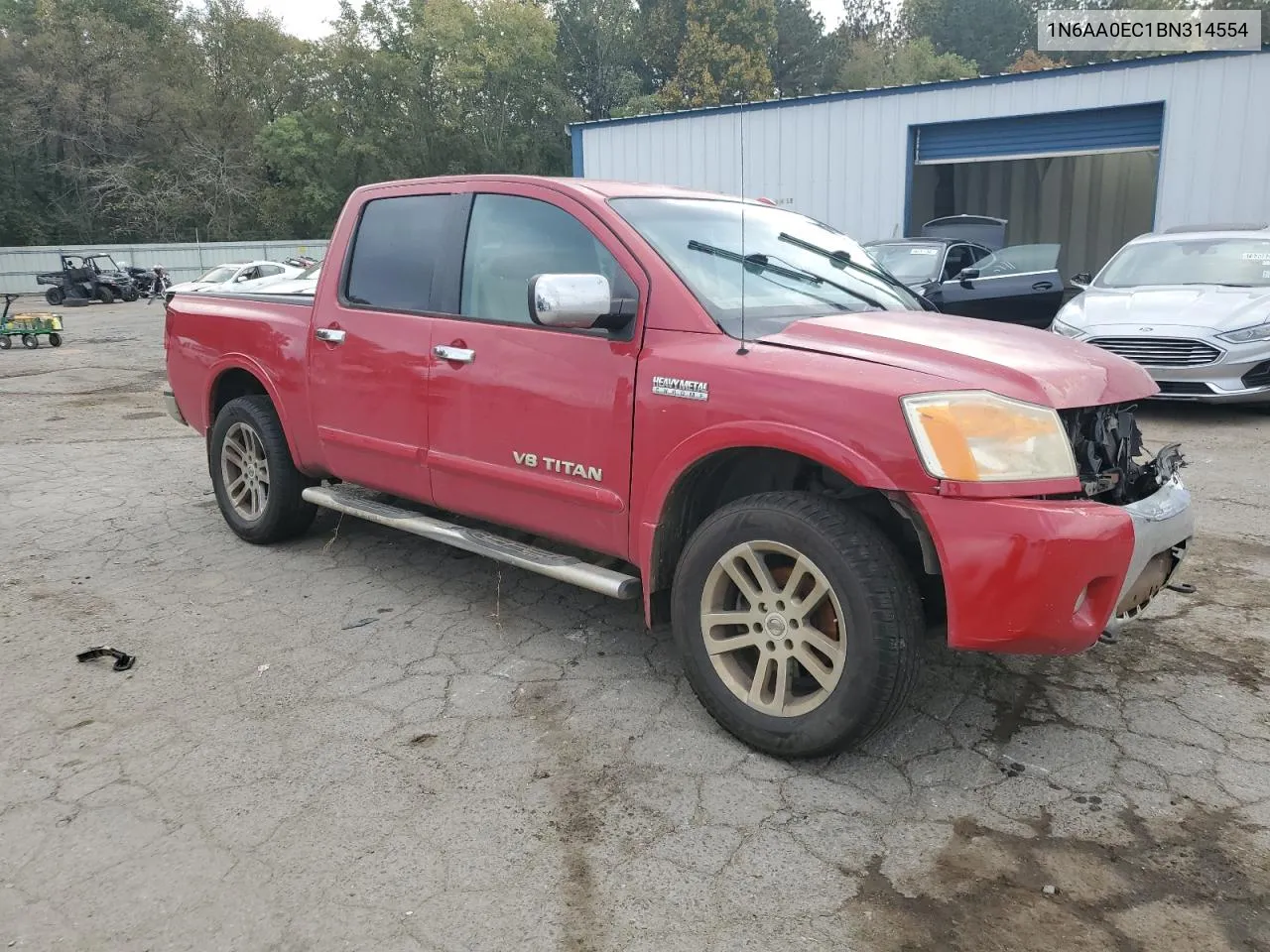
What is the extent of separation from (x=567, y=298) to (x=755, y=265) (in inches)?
33.7

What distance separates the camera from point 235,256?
40094 mm

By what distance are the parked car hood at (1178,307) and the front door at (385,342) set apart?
6331mm

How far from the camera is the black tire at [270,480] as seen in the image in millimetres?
4859

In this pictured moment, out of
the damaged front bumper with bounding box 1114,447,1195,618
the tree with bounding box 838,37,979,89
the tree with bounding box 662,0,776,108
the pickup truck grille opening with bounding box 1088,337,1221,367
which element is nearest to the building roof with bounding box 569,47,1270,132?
the pickup truck grille opening with bounding box 1088,337,1221,367

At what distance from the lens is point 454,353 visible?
381cm

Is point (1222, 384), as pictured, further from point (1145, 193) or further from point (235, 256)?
point (235, 256)

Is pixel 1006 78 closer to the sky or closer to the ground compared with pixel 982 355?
closer to the sky

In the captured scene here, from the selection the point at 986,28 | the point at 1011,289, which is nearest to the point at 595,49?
the point at 986,28

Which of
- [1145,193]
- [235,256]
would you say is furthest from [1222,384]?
[235,256]

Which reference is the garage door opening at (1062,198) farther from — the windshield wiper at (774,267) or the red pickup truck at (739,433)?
the red pickup truck at (739,433)

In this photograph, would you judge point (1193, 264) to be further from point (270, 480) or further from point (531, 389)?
point (270, 480)

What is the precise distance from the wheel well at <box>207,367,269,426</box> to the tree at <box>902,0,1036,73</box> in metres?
70.1

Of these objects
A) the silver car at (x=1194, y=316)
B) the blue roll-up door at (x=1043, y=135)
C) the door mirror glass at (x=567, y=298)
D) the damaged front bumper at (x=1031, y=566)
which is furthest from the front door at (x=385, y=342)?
the blue roll-up door at (x=1043, y=135)

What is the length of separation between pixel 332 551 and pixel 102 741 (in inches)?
78.5
